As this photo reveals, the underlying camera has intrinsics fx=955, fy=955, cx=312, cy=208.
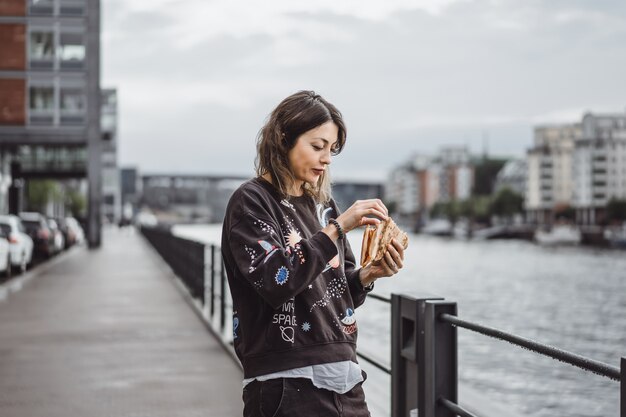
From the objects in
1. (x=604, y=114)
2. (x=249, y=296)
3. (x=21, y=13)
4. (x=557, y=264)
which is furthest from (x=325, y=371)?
(x=604, y=114)

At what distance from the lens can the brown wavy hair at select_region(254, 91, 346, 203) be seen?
270 cm

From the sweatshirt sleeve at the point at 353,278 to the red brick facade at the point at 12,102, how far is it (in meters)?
41.8

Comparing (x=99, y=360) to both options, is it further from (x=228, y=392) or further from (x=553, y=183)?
(x=553, y=183)

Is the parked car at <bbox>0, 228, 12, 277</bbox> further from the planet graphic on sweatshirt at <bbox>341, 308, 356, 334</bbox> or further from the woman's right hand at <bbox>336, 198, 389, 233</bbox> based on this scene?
the woman's right hand at <bbox>336, 198, 389, 233</bbox>

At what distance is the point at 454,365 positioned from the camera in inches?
176

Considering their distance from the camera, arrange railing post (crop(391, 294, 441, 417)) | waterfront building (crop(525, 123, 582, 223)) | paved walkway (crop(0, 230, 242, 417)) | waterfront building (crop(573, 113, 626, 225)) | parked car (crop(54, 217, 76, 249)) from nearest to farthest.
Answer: railing post (crop(391, 294, 441, 417)) → paved walkway (crop(0, 230, 242, 417)) → parked car (crop(54, 217, 76, 249)) → waterfront building (crop(573, 113, 626, 225)) → waterfront building (crop(525, 123, 582, 223))

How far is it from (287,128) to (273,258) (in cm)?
42

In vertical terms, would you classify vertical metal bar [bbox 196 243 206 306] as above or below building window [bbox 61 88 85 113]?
below

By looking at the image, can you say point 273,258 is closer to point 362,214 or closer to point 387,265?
point 362,214

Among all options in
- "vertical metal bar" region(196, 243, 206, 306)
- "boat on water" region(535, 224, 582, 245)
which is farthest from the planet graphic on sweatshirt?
"boat on water" region(535, 224, 582, 245)

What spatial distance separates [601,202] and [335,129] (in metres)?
146

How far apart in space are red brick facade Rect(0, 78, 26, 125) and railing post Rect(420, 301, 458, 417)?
134ft

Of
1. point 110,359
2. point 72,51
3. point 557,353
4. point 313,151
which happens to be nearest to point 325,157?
point 313,151

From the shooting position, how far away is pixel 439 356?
4.45m
